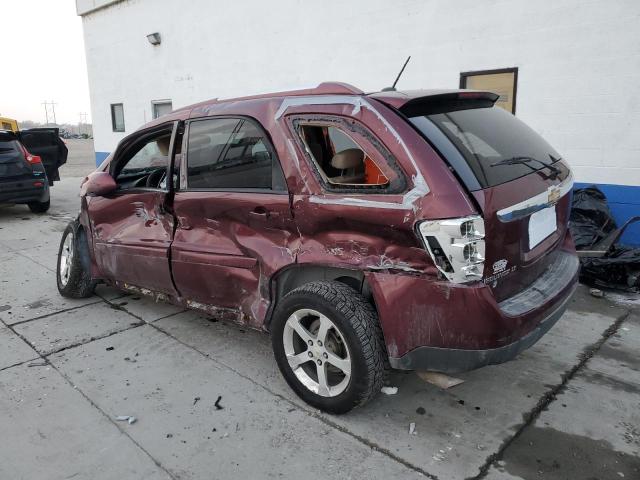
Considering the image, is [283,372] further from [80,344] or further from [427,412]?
[80,344]

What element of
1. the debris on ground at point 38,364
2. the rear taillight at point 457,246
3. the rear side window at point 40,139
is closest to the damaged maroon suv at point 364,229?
the rear taillight at point 457,246

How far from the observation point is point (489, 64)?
6422 millimetres

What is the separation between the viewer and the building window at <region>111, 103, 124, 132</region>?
14348 millimetres

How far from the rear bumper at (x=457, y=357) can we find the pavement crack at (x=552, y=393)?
467mm

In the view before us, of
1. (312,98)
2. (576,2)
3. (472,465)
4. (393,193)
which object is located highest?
(576,2)

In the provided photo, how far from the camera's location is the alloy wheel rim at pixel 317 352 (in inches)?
104

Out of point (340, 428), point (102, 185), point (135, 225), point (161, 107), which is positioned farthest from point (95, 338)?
point (161, 107)

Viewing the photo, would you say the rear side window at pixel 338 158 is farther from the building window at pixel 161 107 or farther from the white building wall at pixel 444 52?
the building window at pixel 161 107

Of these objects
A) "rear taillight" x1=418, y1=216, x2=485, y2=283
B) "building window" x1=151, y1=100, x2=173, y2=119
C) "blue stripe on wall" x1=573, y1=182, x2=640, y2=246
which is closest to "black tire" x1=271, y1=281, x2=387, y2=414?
"rear taillight" x1=418, y1=216, x2=485, y2=283

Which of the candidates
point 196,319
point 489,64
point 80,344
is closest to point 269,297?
point 196,319

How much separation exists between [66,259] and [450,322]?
386 centimetres

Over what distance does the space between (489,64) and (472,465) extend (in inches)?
216

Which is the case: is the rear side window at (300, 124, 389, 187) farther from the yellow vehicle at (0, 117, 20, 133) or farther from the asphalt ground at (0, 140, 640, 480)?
the yellow vehicle at (0, 117, 20, 133)

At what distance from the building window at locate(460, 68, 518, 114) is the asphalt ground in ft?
11.1
